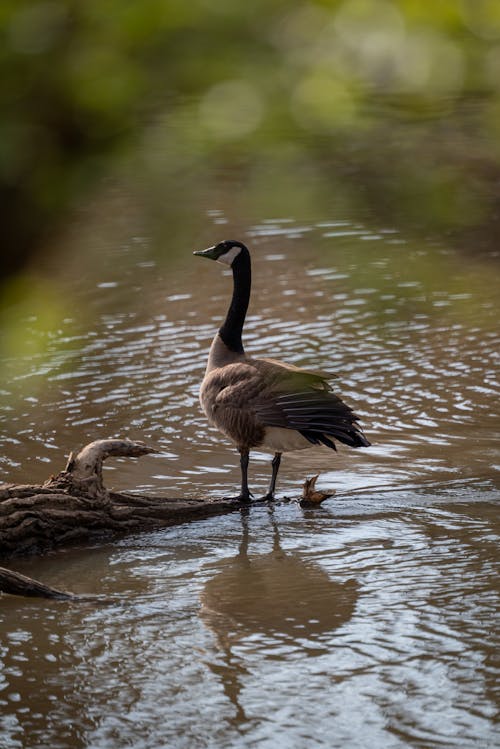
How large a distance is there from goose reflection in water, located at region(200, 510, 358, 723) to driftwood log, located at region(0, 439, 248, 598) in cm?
77

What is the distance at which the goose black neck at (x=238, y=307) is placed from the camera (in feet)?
30.8

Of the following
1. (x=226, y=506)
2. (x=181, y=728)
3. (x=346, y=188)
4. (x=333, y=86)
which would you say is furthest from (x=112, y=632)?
(x=333, y=86)

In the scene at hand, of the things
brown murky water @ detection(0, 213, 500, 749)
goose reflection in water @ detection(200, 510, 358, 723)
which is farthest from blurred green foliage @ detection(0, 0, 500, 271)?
goose reflection in water @ detection(200, 510, 358, 723)

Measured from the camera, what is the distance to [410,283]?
280 cm

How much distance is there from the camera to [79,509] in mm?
8250

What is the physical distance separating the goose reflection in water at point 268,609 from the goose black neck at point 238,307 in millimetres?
1831

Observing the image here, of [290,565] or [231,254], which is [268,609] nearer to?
[290,565]

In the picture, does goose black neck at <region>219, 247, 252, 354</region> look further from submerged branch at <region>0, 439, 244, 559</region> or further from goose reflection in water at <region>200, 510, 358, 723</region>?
goose reflection in water at <region>200, 510, 358, 723</region>

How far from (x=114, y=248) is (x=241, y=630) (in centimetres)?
406

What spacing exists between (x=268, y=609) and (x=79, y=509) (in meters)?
1.79

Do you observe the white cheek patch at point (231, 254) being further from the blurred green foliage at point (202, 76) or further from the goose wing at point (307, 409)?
the blurred green foliage at point (202, 76)

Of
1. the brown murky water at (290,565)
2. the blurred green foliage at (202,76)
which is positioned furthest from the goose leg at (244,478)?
the blurred green foliage at (202,76)

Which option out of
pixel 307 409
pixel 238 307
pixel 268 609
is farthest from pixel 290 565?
pixel 238 307

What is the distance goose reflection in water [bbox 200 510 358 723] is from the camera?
6402mm
